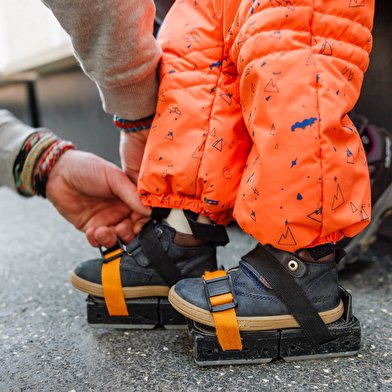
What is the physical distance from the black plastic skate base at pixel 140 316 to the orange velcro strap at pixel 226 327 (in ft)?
0.45

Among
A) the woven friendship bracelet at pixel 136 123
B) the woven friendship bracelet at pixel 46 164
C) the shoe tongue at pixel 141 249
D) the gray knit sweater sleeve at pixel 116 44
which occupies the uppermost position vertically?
the gray knit sweater sleeve at pixel 116 44

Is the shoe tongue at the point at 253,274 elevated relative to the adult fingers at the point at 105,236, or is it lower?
elevated

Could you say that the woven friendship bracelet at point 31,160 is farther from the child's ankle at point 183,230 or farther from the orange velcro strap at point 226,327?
the orange velcro strap at point 226,327

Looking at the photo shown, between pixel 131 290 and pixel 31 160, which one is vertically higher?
pixel 31 160

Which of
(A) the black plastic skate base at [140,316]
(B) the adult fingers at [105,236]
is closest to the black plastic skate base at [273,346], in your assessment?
(A) the black plastic skate base at [140,316]

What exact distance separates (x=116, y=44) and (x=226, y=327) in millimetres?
466

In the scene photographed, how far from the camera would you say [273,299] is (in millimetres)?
514

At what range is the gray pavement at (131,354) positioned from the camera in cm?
48

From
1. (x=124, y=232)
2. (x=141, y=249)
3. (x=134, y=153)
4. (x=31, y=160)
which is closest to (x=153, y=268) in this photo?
(x=141, y=249)

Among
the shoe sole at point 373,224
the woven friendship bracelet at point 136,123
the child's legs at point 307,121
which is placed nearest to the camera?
the child's legs at point 307,121

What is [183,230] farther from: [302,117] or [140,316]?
[302,117]

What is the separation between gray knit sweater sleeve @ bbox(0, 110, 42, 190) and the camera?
2.40ft

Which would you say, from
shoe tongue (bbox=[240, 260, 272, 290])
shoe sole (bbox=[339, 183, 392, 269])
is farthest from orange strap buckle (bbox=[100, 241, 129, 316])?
shoe sole (bbox=[339, 183, 392, 269])

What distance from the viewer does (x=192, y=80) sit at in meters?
0.58
